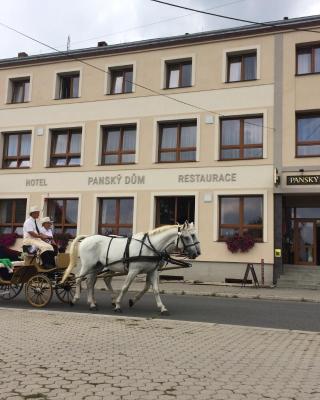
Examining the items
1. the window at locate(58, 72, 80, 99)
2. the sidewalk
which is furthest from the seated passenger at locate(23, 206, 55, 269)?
the window at locate(58, 72, 80, 99)

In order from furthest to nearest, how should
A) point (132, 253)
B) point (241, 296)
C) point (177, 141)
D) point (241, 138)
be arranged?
point (177, 141) < point (241, 138) < point (241, 296) < point (132, 253)

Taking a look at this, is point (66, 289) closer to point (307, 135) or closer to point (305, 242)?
point (307, 135)

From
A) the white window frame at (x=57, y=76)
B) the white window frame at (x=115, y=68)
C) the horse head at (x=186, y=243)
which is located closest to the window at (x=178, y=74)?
the white window frame at (x=115, y=68)

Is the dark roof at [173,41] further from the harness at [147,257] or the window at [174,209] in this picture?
the harness at [147,257]

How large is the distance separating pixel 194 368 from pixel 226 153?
16.3m

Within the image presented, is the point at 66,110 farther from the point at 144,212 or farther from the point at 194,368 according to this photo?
the point at 194,368

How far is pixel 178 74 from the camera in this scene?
907 inches

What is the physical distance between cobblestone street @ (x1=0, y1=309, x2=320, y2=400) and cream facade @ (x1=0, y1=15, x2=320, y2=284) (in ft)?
39.2

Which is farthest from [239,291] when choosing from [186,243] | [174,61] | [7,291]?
[174,61]

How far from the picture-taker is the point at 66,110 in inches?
960

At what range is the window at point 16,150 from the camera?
2527 cm

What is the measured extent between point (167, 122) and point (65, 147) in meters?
5.41

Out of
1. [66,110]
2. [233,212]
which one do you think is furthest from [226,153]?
[66,110]

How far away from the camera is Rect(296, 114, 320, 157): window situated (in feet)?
66.4
